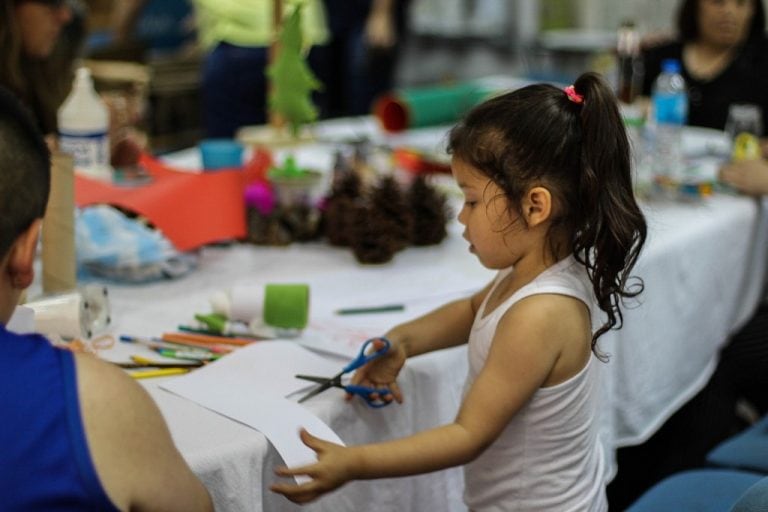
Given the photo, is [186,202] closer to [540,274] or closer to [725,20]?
[540,274]

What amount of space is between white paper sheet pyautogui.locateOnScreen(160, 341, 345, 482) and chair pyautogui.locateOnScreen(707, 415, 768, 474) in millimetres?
823

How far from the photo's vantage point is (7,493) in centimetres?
88

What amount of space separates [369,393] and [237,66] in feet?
7.58

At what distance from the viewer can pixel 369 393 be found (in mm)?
1388

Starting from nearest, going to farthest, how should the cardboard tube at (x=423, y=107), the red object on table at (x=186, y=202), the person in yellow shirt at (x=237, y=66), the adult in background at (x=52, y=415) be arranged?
the adult in background at (x=52, y=415) → the red object on table at (x=186, y=202) → the cardboard tube at (x=423, y=107) → the person in yellow shirt at (x=237, y=66)

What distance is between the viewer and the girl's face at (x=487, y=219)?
131 cm

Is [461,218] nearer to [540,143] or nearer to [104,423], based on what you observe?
[540,143]

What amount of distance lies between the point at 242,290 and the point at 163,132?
181 inches

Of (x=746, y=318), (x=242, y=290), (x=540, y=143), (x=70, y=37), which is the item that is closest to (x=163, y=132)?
(x=70, y=37)

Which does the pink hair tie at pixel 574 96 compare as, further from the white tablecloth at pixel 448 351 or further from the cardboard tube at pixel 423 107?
the cardboard tube at pixel 423 107

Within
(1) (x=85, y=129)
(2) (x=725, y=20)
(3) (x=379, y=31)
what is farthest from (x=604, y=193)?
(3) (x=379, y=31)

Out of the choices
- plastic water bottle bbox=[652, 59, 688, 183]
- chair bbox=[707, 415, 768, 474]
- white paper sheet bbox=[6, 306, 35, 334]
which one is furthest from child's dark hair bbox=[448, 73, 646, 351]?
plastic water bottle bbox=[652, 59, 688, 183]

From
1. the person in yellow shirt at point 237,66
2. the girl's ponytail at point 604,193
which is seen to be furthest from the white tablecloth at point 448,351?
the person in yellow shirt at point 237,66

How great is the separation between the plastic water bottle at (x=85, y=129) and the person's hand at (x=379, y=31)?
2.11 meters
